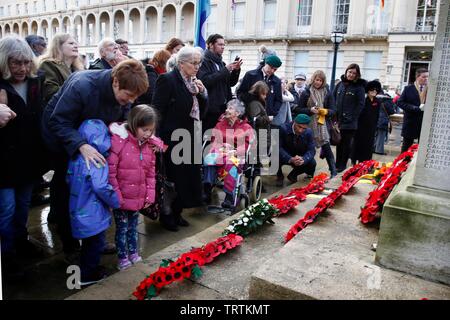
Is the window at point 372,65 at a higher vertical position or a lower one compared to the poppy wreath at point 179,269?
higher

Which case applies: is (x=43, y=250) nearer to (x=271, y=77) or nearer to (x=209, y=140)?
(x=209, y=140)

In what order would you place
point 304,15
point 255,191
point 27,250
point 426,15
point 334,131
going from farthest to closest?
point 304,15, point 426,15, point 334,131, point 255,191, point 27,250

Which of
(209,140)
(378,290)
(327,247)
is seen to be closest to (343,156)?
(209,140)

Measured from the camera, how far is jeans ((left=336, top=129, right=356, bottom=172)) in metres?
6.70

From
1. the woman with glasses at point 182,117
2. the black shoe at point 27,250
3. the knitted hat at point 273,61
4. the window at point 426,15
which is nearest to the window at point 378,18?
the window at point 426,15

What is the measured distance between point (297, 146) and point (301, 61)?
988 inches

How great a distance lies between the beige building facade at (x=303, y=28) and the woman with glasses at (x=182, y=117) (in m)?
15.3

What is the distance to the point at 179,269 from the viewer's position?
8.33 ft

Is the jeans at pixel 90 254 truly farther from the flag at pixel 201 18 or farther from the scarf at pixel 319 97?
the scarf at pixel 319 97

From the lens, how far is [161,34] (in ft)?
121

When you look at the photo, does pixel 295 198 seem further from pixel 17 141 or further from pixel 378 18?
pixel 378 18

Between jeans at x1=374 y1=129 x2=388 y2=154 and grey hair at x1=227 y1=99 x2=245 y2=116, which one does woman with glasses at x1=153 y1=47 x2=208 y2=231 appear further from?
jeans at x1=374 y1=129 x2=388 y2=154

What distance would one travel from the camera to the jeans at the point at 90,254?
277cm

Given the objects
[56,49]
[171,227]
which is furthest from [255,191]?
[56,49]
